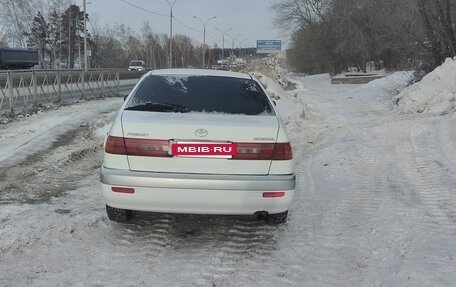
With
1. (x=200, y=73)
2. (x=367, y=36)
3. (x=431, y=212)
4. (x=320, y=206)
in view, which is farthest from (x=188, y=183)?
(x=367, y=36)

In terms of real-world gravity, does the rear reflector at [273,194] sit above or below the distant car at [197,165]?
below

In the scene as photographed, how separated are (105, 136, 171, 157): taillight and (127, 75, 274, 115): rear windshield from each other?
53cm

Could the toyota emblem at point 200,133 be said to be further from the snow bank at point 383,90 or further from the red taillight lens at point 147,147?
the snow bank at point 383,90

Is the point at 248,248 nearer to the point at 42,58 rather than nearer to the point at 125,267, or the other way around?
the point at 125,267

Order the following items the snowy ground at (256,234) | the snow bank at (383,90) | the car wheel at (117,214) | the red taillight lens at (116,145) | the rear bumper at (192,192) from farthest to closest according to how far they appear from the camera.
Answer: the snow bank at (383,90), the car wheel at (117,214), the red taillight lens at (116,145), the rear bumper at (192,192), the snowy ground at (256,234)

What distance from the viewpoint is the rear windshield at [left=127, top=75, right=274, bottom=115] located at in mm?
4594

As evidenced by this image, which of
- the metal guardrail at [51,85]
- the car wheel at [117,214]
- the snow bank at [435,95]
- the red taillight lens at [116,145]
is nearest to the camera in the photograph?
the red taillight lens at [116,145]

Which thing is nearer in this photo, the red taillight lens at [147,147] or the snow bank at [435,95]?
the red taillight lens at [147,147]

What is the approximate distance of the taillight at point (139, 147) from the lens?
158 inches

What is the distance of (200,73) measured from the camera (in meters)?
5.29

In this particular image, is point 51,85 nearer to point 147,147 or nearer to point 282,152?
point 147,147

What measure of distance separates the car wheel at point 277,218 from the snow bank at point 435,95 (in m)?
7.71

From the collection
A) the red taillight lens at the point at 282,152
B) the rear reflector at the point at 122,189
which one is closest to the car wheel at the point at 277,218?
the red taillight lens at the point at 282,152

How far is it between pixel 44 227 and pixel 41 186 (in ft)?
5.95
